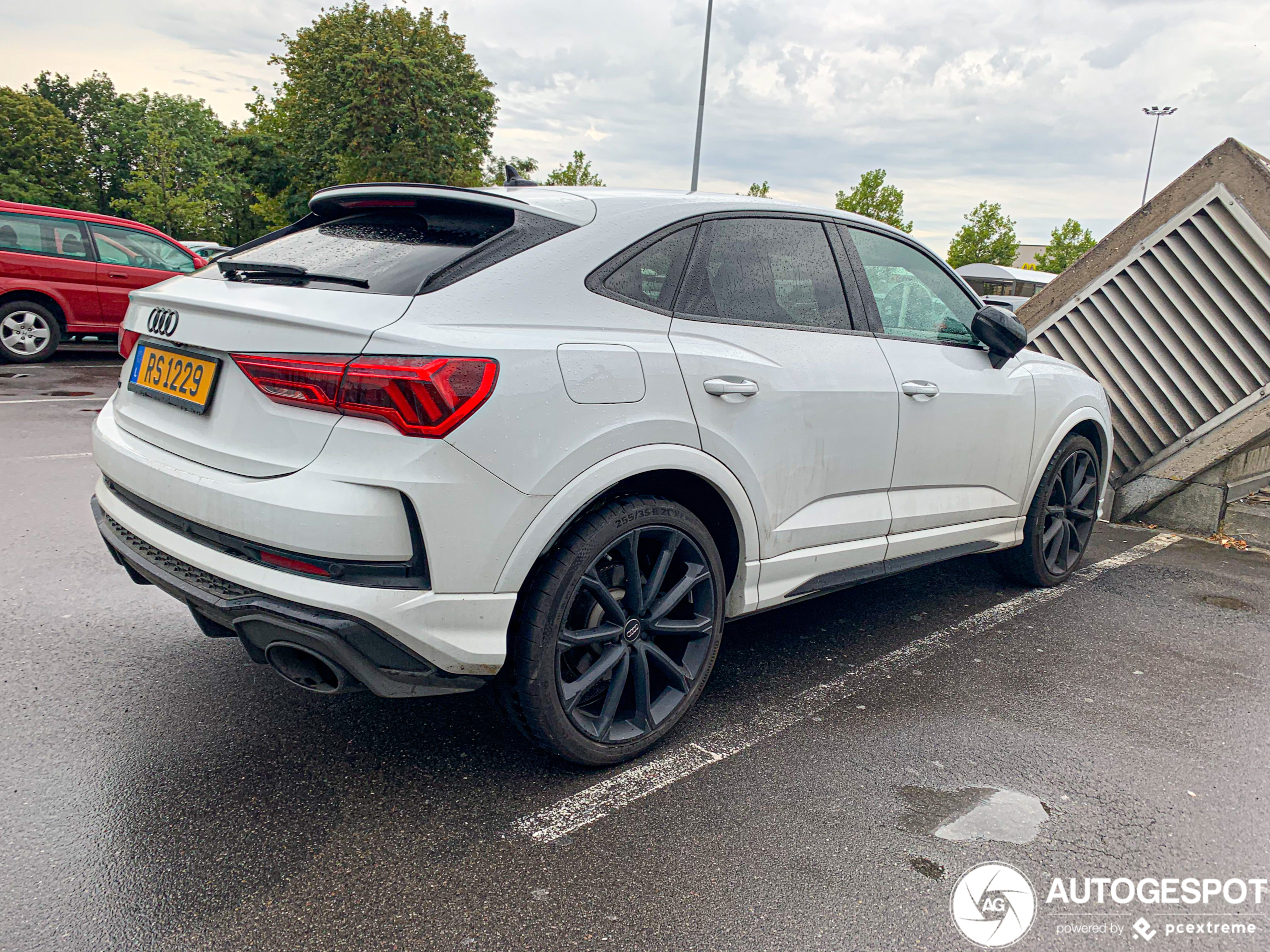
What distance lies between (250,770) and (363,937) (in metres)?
0.85

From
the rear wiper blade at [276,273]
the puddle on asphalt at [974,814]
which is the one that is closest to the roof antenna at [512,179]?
the rear wiper blade at [276,273]

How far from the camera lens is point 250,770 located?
268 cm

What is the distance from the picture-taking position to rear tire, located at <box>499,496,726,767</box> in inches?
98.7

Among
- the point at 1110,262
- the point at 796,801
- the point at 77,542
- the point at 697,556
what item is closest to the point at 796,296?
the point at 697,556

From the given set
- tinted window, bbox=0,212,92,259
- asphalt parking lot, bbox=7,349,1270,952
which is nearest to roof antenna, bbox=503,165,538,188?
asphalt parking lot, bbox=7,349,1270,952

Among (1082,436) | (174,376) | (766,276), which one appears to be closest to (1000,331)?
(1082,436)

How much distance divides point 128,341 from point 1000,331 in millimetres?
3424

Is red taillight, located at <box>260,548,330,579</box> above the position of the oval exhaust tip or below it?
above

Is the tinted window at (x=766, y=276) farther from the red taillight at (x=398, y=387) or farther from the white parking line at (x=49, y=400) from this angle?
the white parking line at (x=49, y=400)

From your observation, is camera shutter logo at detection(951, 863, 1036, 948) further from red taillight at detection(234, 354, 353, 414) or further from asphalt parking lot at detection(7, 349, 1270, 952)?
red taillight at detection(234, 354, 353, 414)

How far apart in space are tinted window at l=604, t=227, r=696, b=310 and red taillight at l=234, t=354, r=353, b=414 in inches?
Result: 34.0

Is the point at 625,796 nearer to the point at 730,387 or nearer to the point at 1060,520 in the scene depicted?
the point at 730,387

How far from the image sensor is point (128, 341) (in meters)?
2.96

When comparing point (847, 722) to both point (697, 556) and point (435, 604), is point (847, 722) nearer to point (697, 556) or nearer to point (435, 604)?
point (697, 556)
